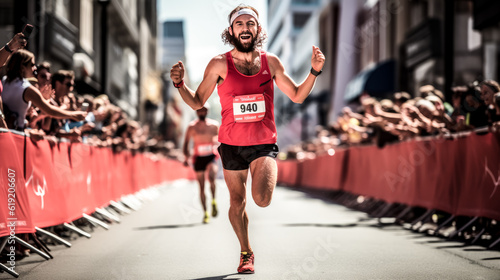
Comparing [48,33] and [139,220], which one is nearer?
[139,220]

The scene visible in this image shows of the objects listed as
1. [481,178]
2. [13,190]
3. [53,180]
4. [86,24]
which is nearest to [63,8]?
[86,24]

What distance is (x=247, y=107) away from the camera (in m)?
6.63

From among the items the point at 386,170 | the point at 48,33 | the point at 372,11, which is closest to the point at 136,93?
the point at 372,11

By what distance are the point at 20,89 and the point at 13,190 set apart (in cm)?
143

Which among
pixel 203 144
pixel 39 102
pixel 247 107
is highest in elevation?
pixel 39 102

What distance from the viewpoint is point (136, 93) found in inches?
2591

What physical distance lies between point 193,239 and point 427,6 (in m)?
19.7

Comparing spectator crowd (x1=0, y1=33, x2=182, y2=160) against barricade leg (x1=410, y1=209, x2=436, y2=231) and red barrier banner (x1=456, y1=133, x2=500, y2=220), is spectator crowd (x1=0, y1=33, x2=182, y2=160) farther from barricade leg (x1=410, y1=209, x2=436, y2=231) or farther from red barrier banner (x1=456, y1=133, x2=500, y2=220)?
barricade leg (x1=410, y1=209, x2=436, y2=231)

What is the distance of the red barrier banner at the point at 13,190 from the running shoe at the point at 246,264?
217cm

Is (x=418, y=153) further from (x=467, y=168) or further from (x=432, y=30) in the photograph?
(x=432, y=30)

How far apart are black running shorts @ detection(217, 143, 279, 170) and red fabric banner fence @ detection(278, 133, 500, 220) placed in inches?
134

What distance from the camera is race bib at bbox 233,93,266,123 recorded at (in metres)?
6.61

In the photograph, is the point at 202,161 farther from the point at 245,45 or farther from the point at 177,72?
the point at 177,72

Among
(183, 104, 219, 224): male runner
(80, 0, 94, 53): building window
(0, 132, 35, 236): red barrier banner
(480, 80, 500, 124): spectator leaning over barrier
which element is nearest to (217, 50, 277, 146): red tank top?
(0, 132, 35, 236): red barrier banner
